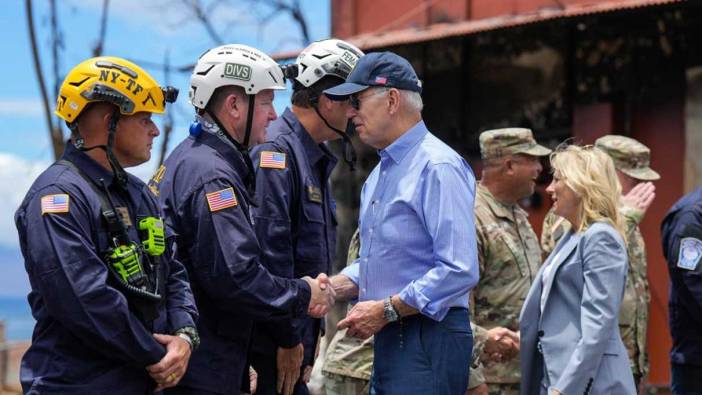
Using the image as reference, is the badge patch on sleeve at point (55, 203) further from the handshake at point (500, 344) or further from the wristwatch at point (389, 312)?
the handshake at point (500, 344)

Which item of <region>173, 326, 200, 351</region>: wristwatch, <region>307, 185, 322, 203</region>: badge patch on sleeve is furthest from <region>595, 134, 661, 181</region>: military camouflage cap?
<region>173, 326, 200, 351</region>: wristwatch

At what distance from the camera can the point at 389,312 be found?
14.8 feet

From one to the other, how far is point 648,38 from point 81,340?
7289 mm

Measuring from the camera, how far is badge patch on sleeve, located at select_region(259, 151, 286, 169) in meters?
5.16

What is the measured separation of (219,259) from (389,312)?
2.43ft

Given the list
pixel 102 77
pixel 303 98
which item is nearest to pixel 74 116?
pixel 102 77

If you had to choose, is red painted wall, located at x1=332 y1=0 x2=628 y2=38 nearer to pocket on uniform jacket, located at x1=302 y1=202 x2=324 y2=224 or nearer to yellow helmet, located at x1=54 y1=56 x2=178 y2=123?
pocket on uniform jacket, located at x1=302 y1=202 x2=324 y2=224

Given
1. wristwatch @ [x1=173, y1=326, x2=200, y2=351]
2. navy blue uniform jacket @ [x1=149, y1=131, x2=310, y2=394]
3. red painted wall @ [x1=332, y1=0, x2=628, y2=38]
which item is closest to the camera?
wristwatch @ [x1=173, y1=326, x2=200, y2=351]

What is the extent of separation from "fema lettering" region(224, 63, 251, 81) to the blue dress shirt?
2.37 feet

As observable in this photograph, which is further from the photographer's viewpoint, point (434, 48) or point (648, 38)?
point (434, 48)

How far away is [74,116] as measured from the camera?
4191 mm

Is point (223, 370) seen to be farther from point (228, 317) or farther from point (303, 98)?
point (303, 98)

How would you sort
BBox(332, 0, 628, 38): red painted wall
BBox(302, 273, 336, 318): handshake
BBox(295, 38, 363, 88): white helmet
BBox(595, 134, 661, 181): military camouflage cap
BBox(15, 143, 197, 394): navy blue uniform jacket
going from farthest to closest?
BBox(332, 0, 628, 38): red painted wall
BBox(595, 134, 661, 181): military camouflage cap
BBox(295, 38, 363, 88): white helmet
BBox(302, 273, 336, 318): handshake
BBox(15, 143, 197, 394): navy blue uniform jacket

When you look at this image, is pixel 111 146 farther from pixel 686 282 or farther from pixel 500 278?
pixel 686 282
